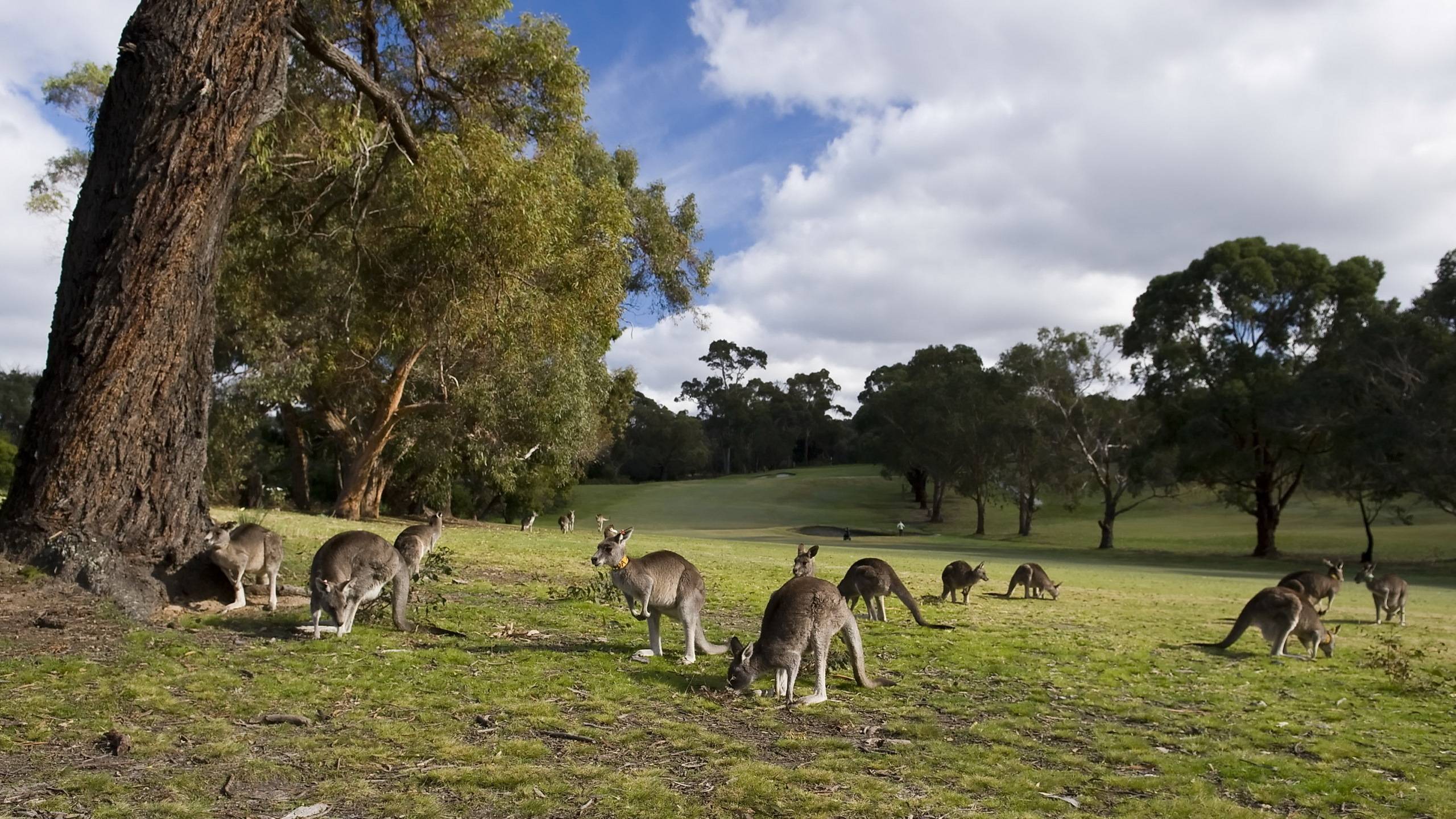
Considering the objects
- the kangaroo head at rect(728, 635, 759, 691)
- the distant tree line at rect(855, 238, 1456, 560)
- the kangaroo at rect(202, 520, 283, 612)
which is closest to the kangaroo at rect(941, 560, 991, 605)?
the kangaroo head at rect(728, 635, 759, 691)

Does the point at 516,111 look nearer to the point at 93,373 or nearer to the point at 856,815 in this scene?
the point at 93,373

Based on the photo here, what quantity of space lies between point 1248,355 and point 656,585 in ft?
132

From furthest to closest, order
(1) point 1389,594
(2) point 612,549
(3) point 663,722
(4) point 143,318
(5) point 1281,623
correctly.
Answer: (1) point 1389,594, (5) point 1281,623, (4) point 143,318, (2) point 612,549, (3) point 663,722

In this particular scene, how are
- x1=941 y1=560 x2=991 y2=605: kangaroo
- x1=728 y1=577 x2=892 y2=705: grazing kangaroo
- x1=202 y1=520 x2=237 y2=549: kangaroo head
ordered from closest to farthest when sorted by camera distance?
1. x1=728 y1=577 x2=892 y2=705: grazing kangaroo
2. x1=202 y1=520 x2=237 y2=549: kangaroo head
3. x1=941 y1=560 x2=991 y2=605: kangaroo

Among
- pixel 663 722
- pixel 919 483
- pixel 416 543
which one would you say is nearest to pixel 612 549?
pixel 663 722

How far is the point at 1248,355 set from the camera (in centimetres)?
4144

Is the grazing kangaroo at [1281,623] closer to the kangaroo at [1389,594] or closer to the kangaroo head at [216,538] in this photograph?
the kangaroo at [1389,594]

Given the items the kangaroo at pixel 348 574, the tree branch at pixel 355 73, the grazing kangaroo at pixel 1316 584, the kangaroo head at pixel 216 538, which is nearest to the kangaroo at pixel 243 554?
the kangaroo head at pixel 216 538

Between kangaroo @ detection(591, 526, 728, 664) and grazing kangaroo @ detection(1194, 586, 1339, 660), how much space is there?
20.6 ft

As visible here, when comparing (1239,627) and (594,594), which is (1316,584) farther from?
(594,594)

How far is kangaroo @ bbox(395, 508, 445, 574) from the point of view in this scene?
11.3 meters

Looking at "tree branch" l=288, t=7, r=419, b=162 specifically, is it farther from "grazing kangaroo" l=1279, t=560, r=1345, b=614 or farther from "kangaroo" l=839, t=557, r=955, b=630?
"grazing kangaroo" l=1279, t=560, r=1345, b=614

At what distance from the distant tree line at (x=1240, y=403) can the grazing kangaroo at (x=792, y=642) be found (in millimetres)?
31334

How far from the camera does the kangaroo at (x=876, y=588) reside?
11.5 metres
